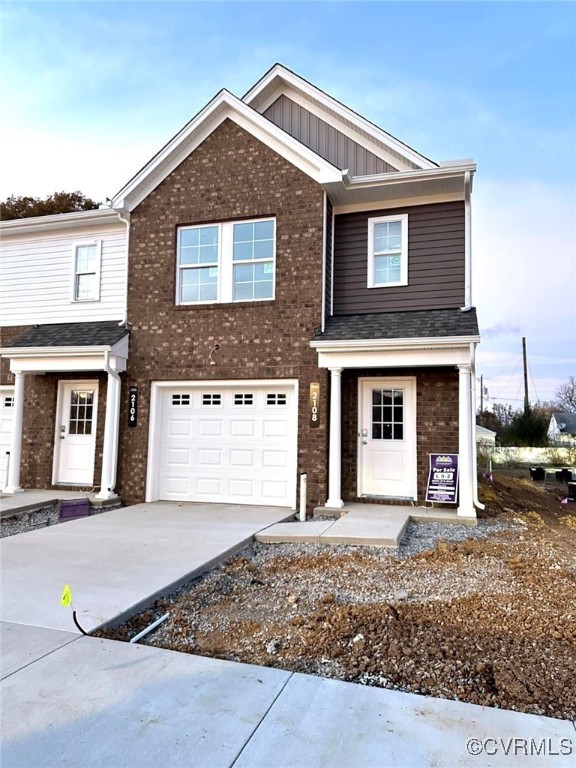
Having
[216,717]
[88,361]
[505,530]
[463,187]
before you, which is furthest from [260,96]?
[216,717]

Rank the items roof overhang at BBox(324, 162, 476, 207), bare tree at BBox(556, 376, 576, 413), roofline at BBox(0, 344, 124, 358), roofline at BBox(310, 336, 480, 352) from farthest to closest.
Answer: bare tree at BBox(556, 376, 576, 413), roofline at BBox(0, 344, 124, 358), roof overhang at BBox(324, 162, 476, 207), roofline at BBox(310, 336, 480, 352)

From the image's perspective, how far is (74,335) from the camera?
1008cm

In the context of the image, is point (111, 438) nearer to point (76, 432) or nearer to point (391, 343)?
point (76, 432)

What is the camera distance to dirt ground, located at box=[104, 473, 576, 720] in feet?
Result: 10.0

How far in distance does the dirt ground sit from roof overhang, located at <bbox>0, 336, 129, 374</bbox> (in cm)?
494

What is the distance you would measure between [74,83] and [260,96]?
376 cm

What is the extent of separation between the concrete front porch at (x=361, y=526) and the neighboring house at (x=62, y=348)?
13.2 feet

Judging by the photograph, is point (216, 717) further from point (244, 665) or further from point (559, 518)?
point (559, 518)

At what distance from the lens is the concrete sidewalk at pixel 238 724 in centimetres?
231

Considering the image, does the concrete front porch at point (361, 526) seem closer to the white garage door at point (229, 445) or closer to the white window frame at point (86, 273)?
the white garage door at point (229, 445)

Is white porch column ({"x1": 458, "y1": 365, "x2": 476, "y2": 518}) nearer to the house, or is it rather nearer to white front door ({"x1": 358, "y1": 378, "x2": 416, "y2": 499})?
the house

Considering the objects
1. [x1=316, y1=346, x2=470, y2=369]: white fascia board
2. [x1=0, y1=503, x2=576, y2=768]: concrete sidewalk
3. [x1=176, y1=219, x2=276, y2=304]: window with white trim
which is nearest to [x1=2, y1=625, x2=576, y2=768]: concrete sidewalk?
[x1=0, y1=503, x2=576, y2=768]: concrete sidewalk

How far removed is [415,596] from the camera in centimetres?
449

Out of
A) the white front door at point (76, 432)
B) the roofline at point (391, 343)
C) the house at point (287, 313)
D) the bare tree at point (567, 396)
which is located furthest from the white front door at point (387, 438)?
the bare tree at point (567, 396)
